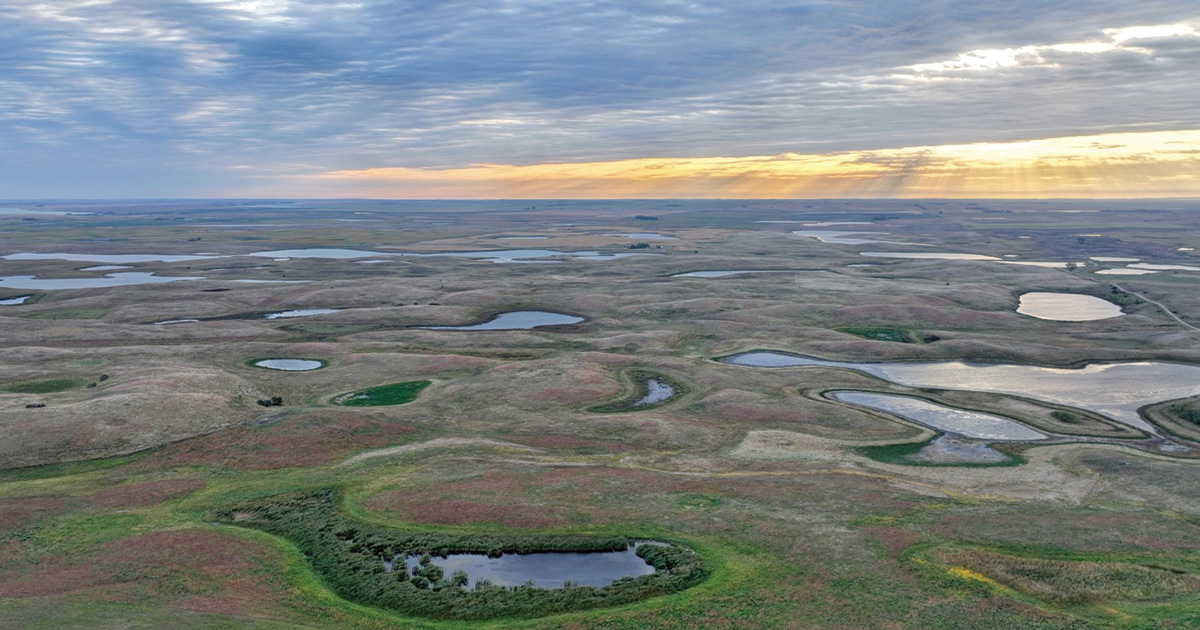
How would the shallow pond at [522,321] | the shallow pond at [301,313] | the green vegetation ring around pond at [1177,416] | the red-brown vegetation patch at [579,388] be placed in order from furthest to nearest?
the shallow pond at [301,313]
the shallow pond at [522,321]
the red-brown vegetation patch at [579,388]
the green vegetation ring around pond at [1177,416]

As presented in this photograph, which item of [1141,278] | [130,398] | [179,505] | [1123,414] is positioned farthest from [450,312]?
[1141,278]

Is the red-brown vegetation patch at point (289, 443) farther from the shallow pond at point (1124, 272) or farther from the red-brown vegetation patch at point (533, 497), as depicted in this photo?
the shallow pond at point (1124, 272)

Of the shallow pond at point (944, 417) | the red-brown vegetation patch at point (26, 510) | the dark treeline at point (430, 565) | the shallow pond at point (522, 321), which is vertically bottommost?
the shallow pond at point (944, 417)

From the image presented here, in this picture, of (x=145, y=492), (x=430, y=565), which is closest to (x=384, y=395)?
(x=145, y=492)

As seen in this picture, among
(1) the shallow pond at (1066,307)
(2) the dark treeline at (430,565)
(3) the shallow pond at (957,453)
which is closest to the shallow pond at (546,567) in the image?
(2) the dark treeline at (430,565)

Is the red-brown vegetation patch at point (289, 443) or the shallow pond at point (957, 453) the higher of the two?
the red-brown vegetation patch at point (289, 443)

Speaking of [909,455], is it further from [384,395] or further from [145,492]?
[145,492]

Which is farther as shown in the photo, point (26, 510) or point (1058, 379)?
point (1058, 379)
